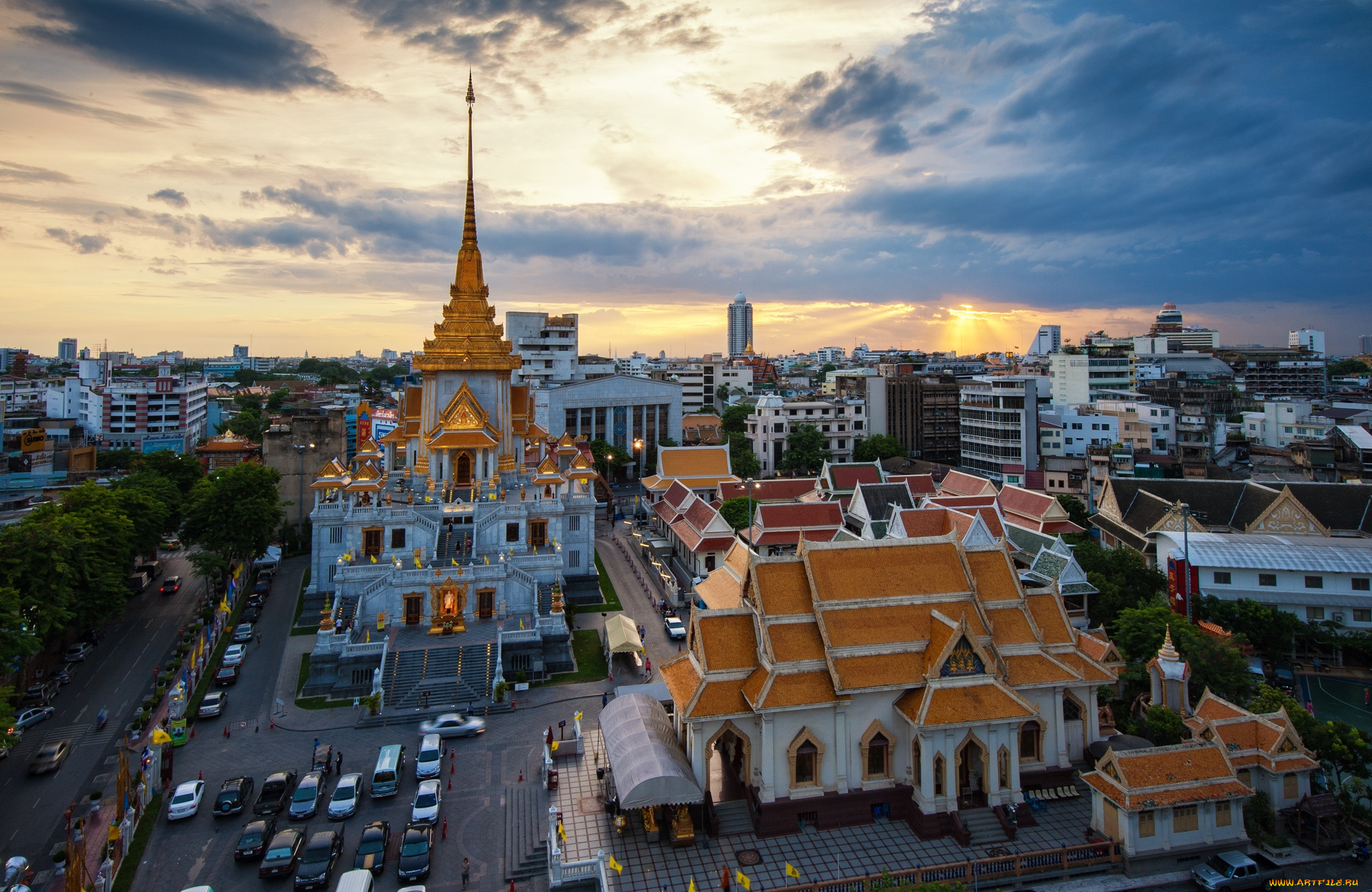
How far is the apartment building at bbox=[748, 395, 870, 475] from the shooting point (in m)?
90.4

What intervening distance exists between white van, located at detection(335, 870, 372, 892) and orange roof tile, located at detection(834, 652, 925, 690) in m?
14.4

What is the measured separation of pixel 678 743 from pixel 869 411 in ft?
259

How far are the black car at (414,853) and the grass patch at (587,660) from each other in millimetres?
13138

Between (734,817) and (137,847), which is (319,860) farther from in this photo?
(734,817)

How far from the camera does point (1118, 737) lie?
26625mm

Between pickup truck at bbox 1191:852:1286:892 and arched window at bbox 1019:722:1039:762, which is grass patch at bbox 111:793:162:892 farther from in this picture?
pickup truck at bbox 1191:852:1286:892

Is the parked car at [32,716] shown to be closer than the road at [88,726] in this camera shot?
No

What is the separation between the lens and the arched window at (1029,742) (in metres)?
26.3

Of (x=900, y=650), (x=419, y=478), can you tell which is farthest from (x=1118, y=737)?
(x=419, y=478)

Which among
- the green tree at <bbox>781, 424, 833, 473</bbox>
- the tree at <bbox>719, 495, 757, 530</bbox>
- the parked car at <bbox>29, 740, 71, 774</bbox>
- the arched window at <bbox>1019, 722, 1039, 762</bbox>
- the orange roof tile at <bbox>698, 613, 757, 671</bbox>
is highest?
the green tree at <bbox>781, 424, 833, 473</bbox>

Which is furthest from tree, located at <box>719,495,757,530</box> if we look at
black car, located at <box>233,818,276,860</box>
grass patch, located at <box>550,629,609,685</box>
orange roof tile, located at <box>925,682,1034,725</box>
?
black car, located at <box>233,818,276,860</box>

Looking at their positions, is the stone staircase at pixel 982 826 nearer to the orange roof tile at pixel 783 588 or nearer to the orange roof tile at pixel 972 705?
the orange roof tile at pixel 972 705

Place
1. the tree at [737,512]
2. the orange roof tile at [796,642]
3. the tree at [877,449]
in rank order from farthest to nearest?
the tree at [877,449] → the tree at [737,512] → the orange roof tile at [796,642]

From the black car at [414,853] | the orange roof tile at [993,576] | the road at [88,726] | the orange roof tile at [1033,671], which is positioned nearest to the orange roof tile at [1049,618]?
the orange roof tile at [993,576]
